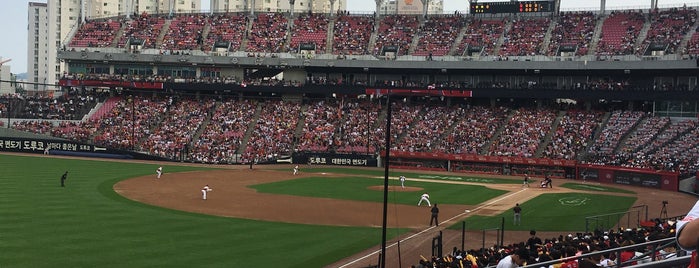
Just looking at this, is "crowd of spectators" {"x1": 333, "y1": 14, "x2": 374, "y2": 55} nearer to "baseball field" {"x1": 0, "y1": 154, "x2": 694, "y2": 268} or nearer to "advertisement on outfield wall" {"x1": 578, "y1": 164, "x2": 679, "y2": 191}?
"baseball field" {"x1": 0, "y1": 154, "x2": 694, "y2": 268}

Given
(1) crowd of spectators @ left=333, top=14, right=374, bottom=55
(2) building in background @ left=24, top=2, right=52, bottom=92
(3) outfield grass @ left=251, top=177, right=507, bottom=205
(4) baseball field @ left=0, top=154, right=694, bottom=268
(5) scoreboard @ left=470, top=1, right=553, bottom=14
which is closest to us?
(4) baseball field @ left=0, top=154, right=694, bottom=268

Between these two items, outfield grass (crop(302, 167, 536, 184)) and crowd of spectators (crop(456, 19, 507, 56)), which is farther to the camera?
crowd of spectators (crop(456, 19, 507, 56))

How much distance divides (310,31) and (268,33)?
5.92 m

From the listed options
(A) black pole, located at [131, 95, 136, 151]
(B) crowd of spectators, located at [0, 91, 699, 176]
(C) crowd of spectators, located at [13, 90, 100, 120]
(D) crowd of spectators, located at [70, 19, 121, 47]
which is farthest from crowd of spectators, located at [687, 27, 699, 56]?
(D) crowd of spectators, located at [70, 19, 121, 47]

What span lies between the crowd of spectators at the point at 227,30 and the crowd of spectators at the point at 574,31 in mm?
41414

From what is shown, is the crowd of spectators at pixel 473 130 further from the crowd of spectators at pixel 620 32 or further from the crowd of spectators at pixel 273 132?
the crowd of spectators at pixel 273 132

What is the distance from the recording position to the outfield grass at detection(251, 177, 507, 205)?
147ft

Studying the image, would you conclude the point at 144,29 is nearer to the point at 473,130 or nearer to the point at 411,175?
the point at 473,130

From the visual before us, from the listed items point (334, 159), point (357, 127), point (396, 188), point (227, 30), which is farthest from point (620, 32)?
point (227, 30)

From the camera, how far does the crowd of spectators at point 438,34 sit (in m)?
81.9

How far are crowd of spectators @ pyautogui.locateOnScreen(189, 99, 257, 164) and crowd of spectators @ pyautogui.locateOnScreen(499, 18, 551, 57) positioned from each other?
108 feet

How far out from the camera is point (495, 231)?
32.4m

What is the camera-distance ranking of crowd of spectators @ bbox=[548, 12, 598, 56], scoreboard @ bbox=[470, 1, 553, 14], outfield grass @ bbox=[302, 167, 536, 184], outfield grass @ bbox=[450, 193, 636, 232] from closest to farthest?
outfield grass @ bbox=[450, 193, 636, 232] < outfield grass @ bbox=[302, 167, 536, 184] < crowd of spectators @ bbox=[548, 12, 598, 56] < scoreboard @ bbox=[470, 1, 553, 14]

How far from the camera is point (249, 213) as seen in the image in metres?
36.0
